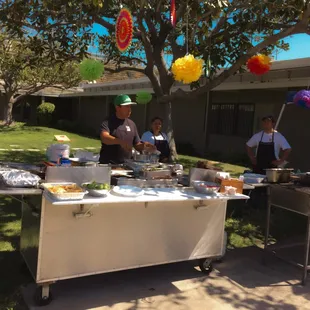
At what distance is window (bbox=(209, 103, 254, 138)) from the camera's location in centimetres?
1345

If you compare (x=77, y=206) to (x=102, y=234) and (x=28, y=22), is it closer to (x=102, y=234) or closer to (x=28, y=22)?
(x=102, y=234)

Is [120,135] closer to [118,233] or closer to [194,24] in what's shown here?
[118,233]

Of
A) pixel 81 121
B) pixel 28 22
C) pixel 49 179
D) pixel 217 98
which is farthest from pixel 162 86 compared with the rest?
pixel 81 121

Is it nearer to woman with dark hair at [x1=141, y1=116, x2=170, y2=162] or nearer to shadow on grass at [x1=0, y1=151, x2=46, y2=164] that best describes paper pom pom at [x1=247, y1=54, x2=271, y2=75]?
woman with dark hair at [x1=141, y1=116, x2=170, y2=162]

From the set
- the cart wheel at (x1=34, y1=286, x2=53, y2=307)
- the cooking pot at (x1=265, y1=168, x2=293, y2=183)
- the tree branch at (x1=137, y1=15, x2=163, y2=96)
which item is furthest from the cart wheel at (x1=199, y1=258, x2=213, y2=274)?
the tree branch at (x1=137, y1=15, x2=163, y2=96)

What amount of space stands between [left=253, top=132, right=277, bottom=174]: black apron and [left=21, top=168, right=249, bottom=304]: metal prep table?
1.93 metres

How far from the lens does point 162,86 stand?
7.57m

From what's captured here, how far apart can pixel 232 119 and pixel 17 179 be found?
12.0 m

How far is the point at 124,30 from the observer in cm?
419

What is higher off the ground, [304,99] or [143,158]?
[304,99]

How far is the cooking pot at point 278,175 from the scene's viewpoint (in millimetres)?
4322

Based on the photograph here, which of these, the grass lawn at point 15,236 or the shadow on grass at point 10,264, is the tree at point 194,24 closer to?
the grass lawn at point 15,236

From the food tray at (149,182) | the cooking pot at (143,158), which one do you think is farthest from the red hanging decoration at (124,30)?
the food tray at (149,182)

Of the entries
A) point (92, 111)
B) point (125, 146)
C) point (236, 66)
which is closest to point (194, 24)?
point (236, 66)
